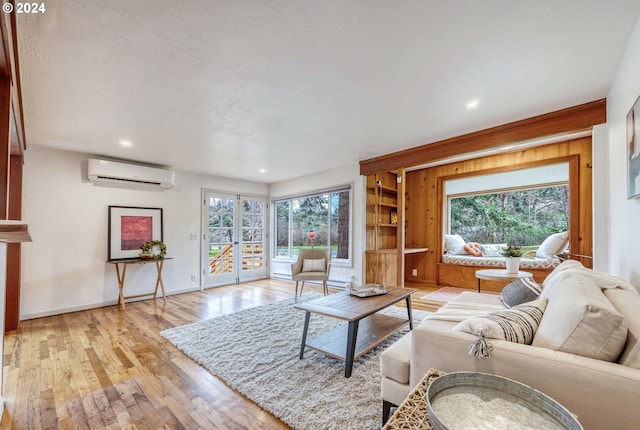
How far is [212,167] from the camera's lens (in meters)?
4.95

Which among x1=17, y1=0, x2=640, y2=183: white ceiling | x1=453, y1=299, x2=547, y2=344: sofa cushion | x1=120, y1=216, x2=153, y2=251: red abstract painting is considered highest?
x1=17, y1=0, x2=640, y2=183: white ceiling

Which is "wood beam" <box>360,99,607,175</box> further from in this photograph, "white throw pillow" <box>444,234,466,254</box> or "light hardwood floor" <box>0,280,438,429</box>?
"light hardwood floor" <box>0,280,438,429</box>

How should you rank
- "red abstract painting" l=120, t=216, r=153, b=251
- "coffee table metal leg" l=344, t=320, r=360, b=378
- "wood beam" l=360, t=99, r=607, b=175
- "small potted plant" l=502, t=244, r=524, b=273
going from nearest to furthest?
"coffee table metal leg" l=344, t=320, r=360, b=378
"wood beam" l=360, t=99, r=607, b=175
"small potted plant" l=502, t=244, r=524, b=273
"red abstract painting" l=120, t=216, r=153, b=251

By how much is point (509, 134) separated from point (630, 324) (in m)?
2.58

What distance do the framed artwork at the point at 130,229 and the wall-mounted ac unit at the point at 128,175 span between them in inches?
15.9

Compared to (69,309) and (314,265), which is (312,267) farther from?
(69,309)

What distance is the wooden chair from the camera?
14.1 feet

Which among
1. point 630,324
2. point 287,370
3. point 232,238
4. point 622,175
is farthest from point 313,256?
point 630,324

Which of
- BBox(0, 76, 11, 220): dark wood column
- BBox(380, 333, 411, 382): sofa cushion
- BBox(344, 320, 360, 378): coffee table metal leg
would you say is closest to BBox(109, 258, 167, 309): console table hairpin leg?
BBox(0, 76, 11, 220): dark wood column

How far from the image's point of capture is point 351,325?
2.08 meters

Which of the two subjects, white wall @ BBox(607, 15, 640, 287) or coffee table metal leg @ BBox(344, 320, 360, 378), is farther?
coffee table metal leg @ BBox(344, 320, 360, 378)

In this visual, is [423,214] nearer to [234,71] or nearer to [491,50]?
[491,50]

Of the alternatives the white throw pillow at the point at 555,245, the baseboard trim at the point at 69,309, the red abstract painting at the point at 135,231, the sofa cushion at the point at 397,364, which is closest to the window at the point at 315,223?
the red abstract painting at the point at 135,231

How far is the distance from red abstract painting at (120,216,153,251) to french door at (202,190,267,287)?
3.21 feet
